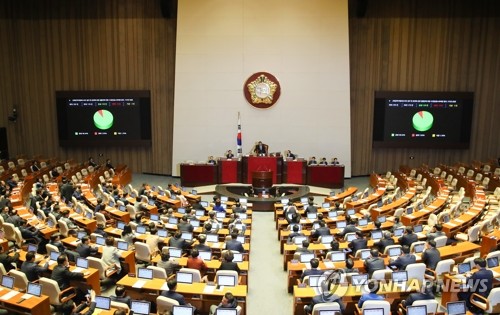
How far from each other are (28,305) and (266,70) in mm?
16659

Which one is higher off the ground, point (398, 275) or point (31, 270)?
point (398, 275)

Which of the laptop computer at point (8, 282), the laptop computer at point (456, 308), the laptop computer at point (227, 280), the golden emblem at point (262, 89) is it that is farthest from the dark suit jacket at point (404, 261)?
the golden emblem at point (262, 89)

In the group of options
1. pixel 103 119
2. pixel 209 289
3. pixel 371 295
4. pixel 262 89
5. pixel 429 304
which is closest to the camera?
pixel 429 304

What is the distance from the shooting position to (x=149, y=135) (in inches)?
910

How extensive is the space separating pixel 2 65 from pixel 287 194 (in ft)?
53.4

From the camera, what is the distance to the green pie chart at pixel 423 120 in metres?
22.3

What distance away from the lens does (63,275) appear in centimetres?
840

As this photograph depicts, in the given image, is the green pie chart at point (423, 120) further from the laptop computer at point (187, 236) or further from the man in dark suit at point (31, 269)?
the man in dark suit at point (31, 269)

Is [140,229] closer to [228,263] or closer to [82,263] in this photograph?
[82,263]

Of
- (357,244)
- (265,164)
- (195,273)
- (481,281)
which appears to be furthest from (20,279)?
(265,164)

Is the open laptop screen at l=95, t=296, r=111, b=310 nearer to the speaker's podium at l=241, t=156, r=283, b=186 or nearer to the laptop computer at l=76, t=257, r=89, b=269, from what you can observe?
the laptop computer at l=76, t=257, r=89, b=269

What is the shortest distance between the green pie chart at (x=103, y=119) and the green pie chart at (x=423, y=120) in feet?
49.6

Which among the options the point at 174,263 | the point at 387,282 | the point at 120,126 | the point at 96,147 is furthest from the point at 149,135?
the point at 387,282

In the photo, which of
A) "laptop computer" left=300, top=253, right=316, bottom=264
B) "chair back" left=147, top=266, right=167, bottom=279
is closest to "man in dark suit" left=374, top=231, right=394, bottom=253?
"laptop computer" left=300, top=253, right=316, bottom=264
